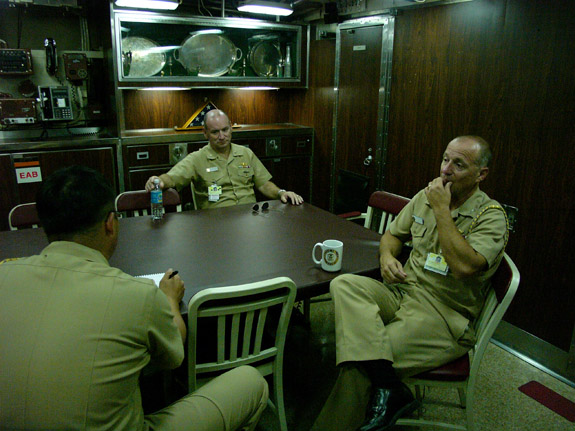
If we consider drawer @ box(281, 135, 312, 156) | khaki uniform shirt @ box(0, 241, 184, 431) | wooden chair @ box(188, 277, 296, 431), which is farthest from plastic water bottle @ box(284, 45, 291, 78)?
khaki uniform shirt @ box(0, 241, 184, 431)

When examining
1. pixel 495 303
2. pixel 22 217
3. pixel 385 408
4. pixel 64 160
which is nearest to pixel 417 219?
pixel 495 303

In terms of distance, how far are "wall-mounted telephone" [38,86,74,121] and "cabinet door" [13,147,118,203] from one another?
0.35m

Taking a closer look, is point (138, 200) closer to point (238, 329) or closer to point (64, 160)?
point (64, 160)

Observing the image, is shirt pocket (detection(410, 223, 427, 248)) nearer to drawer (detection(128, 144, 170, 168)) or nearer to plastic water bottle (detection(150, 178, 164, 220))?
plastic water bottle (detection(150, 178, 164, 220))

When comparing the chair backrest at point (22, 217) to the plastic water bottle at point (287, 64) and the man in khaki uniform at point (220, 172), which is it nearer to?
the man in khaki uniform at point (220, 172)

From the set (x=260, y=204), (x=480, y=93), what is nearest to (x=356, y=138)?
(x=480, y=93)

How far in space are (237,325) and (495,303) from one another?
3.45 feet

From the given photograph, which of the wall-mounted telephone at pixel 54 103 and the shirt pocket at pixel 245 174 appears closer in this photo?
the shirt pocket at pixel 245 174

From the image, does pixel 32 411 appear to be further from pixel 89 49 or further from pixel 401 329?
pixel 89 49

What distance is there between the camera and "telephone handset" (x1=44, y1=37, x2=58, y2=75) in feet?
12.5

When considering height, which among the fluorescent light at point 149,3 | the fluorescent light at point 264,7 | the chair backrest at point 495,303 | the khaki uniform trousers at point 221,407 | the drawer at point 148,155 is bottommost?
the khaki uniform trousers at point 221,407

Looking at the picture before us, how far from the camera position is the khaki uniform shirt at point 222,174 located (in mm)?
3179

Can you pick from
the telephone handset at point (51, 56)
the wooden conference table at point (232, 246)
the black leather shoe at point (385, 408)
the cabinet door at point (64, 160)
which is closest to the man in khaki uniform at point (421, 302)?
the black leather shoe at point (385, 408)

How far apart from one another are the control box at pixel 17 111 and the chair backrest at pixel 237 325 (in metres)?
2.83
